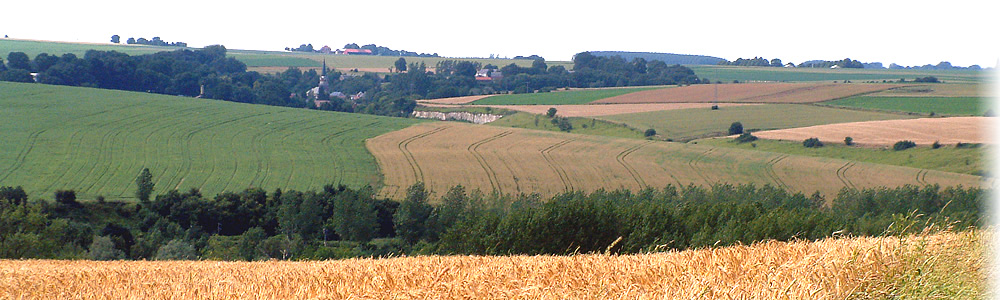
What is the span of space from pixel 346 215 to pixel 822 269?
54705mm

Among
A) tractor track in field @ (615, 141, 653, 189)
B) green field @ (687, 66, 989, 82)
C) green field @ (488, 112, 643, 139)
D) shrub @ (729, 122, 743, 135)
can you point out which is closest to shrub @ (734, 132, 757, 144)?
shrub @ (729, 122, 743, 135)

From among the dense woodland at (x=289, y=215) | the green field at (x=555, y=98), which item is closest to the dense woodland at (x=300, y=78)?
the green field at (x=555, y=98)

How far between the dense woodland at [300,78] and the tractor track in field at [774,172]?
60012mm

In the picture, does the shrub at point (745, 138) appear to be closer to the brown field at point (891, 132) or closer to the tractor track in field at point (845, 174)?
the brown field at point (891, 132)

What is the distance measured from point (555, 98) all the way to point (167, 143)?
62.7 m

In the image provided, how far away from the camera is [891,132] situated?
8050 centimetres

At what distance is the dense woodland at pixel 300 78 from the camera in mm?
130000

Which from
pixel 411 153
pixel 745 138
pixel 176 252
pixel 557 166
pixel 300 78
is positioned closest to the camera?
pixel 176 252

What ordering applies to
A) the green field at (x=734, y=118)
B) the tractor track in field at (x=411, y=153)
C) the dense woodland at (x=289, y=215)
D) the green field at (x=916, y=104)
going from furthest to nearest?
the green field at (x=734, y=118)
the green field at (x=916, y=104)
the tractor track in field at (x=411, y=153)
the dense woodland at (x=289, y=215)

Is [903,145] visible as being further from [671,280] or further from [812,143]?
[671,280]

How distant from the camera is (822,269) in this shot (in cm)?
598

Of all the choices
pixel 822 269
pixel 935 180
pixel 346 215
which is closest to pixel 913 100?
pixel 935 180

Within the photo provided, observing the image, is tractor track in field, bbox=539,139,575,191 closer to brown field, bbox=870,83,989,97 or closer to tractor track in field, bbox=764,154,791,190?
tractor track in field, bbox=764,154,791,190

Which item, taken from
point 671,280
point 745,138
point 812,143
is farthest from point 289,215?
point 671,280
